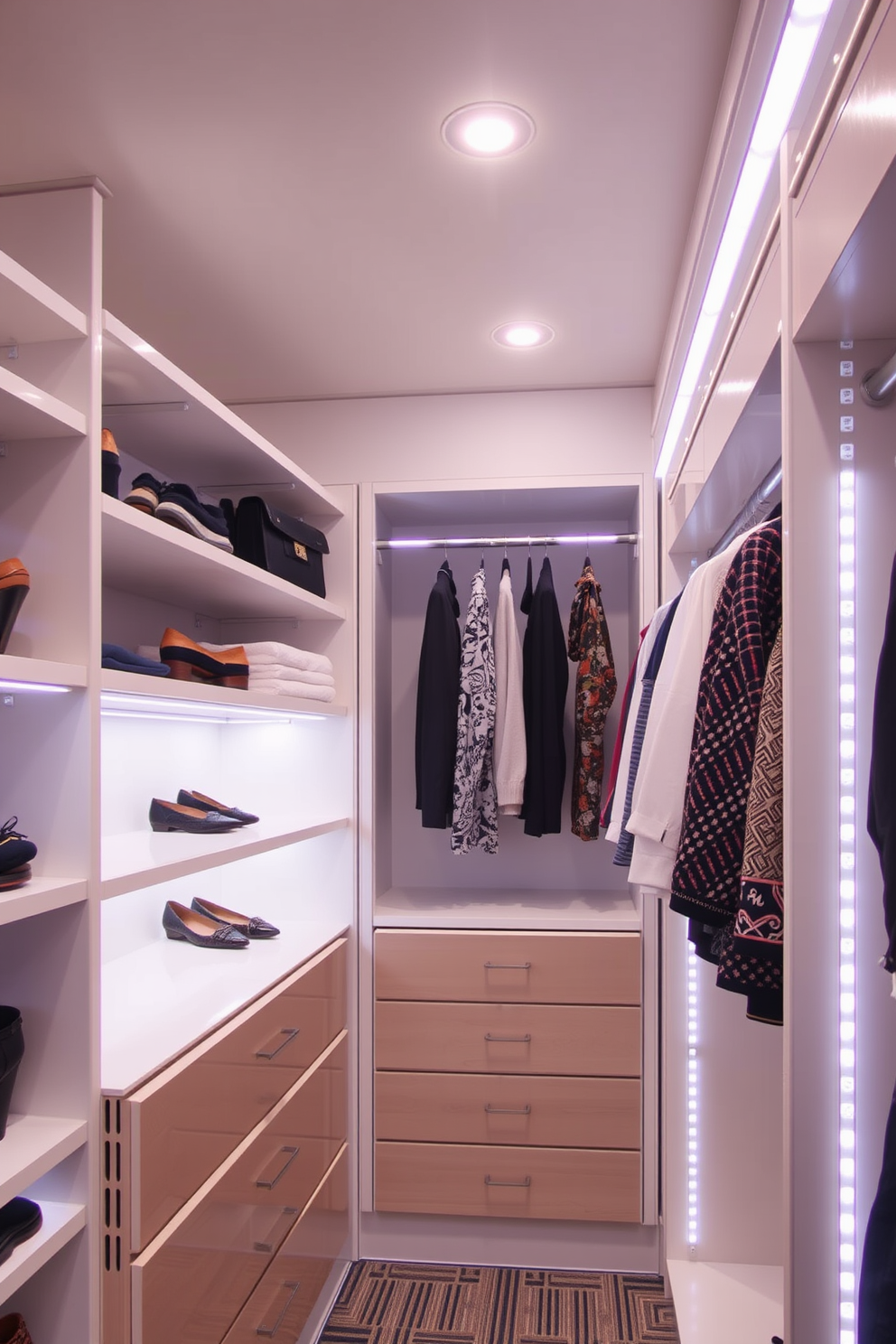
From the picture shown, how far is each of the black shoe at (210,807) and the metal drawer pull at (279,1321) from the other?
1032 mm

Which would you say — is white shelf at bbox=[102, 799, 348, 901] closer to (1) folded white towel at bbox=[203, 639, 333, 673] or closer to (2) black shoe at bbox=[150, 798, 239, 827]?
(2) black shoe at bbox=[150, 798, 239, 827]

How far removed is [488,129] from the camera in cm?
157

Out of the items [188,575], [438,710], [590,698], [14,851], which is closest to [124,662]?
[14,851]

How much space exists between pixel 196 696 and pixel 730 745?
40.4 inches

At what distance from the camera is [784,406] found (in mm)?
1051

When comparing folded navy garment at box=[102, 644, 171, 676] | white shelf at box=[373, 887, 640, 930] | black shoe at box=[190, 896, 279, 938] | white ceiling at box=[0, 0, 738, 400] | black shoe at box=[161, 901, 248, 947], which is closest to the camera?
white ceiling at box=[0, 0, 738, 400]

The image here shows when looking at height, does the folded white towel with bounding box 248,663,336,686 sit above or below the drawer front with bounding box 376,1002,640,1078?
above

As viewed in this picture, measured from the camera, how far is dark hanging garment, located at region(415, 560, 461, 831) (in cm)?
280

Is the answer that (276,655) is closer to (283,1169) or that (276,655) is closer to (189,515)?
(189,515)

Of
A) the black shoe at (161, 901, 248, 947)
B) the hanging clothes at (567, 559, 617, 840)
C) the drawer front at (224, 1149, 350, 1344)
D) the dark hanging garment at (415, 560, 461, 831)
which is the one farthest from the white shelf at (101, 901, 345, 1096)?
the hanging clothes at (567, 559, 617, 840)

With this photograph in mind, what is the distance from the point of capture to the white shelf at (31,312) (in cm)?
129

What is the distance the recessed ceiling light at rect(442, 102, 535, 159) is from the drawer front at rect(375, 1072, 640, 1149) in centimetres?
225

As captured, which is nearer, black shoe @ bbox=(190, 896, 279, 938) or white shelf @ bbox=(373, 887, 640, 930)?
black shoe @ bbox=(190, 896, 279, 938)

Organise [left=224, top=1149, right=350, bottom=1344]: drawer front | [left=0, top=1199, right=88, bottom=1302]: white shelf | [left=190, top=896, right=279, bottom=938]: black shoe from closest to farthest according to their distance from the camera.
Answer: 1. [left=0, top=1199, right=88, bottom=1302]: white shelf
2. [left=224, top=1149, right=350, bottom=1344]: drawer front
3. [left=190, top=896, right=279, bottom=938]: black shoe
